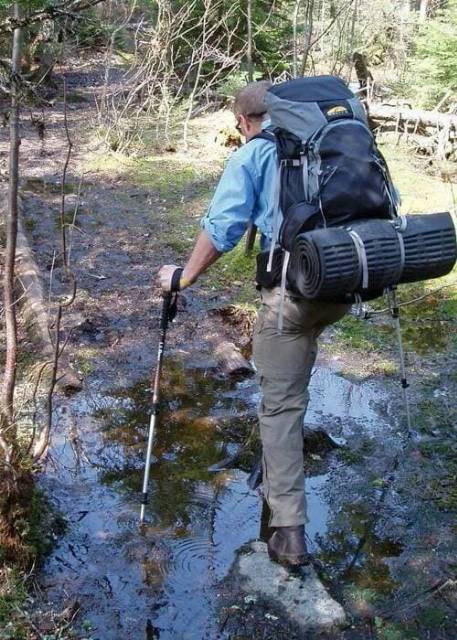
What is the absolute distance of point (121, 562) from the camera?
3.61 metres

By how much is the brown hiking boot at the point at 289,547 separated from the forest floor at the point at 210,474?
192 mm

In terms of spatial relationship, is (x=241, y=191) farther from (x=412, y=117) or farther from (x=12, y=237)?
(x=412, y=117)

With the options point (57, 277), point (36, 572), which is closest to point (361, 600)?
point (36, 572)

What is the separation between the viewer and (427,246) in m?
3.33

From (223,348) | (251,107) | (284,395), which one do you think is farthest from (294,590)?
(223,348)

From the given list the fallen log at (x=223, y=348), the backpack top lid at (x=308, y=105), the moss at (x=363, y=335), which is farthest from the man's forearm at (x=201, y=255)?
the moss at (x=363, y=335)

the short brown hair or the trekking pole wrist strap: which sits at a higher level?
the short brown hair

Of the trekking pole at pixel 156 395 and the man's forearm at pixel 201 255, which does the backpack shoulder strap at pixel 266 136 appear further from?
the trekking pole at pixel 156 395

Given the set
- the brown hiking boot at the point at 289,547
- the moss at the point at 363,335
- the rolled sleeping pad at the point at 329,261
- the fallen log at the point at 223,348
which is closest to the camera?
the rolled sleeping pad at the point at 329,261

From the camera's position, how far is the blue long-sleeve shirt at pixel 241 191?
3.46 meters

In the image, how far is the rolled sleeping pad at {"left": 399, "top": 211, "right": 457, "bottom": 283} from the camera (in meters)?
3.29

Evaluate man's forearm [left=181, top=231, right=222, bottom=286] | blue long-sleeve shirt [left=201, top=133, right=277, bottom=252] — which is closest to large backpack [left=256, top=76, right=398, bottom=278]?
blue long-sleeve shirt [left=201, top=133, right=277, bottom=252]

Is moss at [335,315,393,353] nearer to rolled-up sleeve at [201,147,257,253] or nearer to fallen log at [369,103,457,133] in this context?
rolled-up sleeve at [201,147,257,253]

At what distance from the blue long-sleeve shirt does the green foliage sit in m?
10.5
